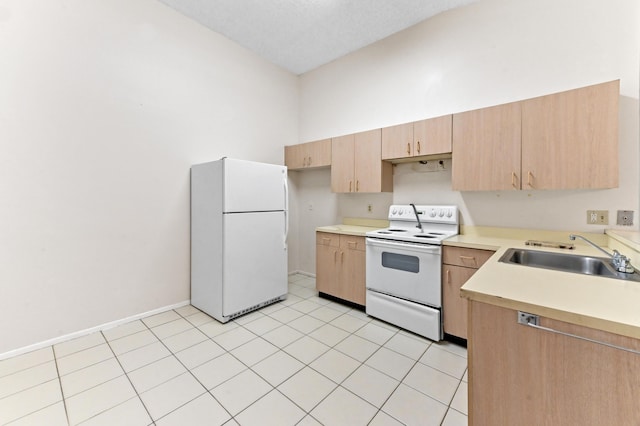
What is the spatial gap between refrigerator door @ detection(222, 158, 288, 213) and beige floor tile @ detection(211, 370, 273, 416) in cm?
146

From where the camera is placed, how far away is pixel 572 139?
1984 mm

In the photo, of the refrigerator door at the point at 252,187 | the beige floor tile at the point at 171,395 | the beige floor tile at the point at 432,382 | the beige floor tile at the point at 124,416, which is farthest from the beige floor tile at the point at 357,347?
the refrigerator door at the point at 252,187

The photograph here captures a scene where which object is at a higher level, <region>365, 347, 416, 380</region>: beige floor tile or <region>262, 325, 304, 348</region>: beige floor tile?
<region>262, 325, 304, 348</region>: beige floor tile

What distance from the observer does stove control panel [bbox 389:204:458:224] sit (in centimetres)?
271

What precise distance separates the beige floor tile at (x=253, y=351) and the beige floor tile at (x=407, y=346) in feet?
3.25

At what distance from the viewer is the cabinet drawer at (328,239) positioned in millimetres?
3164

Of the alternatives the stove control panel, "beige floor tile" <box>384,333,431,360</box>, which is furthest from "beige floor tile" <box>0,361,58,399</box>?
the stove control panel

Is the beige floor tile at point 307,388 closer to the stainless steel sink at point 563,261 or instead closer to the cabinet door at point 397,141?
the stainless steel sink at point 563,261

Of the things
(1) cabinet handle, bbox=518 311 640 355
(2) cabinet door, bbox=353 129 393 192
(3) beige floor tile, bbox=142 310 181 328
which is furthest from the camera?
(2) cabinet door, bbox=353 129 393 192

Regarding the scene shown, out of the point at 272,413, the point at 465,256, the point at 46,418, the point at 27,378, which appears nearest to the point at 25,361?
the point at 27,378

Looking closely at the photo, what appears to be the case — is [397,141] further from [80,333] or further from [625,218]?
[80,333]

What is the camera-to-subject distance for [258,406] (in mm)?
1603

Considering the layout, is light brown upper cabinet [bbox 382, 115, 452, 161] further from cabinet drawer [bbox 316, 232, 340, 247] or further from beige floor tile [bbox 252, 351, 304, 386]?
beige floor tile [bbox 252, 351, 304, 386]

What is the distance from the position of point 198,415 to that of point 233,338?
2.81ft
